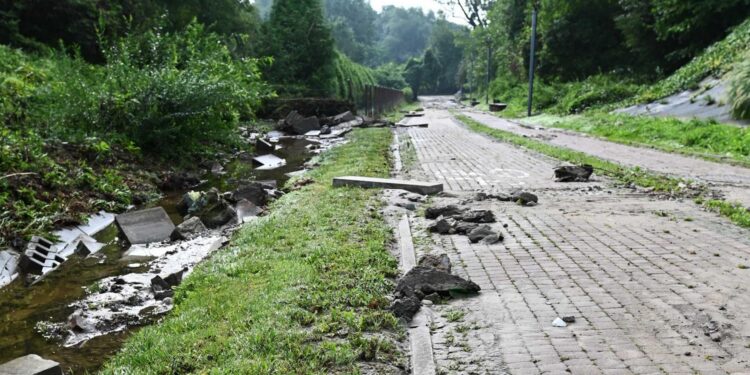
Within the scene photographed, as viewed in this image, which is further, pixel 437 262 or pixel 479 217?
pixel 479 217

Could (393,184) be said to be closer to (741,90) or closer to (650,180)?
(650,180)

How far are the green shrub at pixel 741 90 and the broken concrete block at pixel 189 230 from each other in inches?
568

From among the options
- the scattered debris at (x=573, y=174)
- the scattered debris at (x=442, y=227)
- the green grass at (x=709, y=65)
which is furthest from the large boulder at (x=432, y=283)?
the green grass at (x=709, y=65)

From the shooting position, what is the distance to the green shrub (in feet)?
51.7

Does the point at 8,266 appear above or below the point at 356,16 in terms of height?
below

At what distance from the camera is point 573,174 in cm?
1123

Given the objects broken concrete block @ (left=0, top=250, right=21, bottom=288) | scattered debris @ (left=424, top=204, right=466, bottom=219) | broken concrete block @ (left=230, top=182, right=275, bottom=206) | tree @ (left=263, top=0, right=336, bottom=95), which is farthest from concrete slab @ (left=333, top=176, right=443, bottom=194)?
tree @ (left=263, top=0, right=336, bottom=95)

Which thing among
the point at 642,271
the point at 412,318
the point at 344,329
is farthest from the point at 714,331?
the point at 344,329

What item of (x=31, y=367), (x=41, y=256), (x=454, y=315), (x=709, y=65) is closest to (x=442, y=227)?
(x=454, y=315)

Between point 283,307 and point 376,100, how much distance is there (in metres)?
34.2

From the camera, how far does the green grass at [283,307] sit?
3.93m

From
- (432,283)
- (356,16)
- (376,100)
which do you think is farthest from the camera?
(356,16)

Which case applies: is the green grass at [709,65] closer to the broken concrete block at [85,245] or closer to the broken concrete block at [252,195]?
the broken concrete block at [252,195]

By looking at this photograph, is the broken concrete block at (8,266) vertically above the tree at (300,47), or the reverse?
Result: the tree at (300,47)
